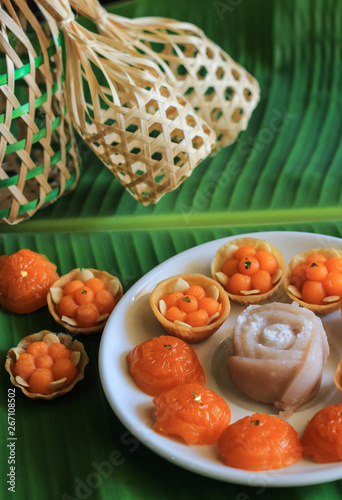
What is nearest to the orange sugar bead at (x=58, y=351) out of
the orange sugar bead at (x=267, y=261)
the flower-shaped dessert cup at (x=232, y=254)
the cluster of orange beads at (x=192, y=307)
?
the cluster of orange beads at (x=192, y=307)

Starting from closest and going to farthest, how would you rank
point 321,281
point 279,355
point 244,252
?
1. point 279,355
2. point 321,281
3. point 244,252

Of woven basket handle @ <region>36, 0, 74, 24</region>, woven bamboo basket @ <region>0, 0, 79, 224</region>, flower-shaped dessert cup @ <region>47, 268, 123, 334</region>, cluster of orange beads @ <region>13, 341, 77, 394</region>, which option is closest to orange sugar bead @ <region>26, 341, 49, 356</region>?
cluster of orange beads @ <region>13, 341, 77, 394</region>

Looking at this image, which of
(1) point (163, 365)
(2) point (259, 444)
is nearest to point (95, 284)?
(1) point (163, 365)

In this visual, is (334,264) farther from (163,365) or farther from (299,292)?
(163,365)

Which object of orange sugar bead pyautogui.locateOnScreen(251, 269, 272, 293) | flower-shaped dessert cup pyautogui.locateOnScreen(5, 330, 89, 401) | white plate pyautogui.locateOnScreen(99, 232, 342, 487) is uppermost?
orange sugar bead pyautogui.locateOnScreen(251, 269, 272, 293)

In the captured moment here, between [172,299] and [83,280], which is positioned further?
[83,280]

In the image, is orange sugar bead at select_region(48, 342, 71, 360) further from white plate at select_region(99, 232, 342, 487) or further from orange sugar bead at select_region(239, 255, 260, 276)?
orange sugar bead at select_region(239, 255, 260, 276)

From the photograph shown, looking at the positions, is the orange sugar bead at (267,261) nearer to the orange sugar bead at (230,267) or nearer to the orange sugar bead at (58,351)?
the orange sugar bead at (230,267)
